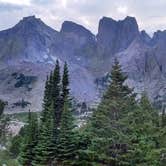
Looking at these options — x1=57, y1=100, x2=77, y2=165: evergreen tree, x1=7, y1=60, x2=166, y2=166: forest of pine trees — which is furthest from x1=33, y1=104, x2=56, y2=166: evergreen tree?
x1=7, y1=60, x2=166, y2=166: forest of pine trees

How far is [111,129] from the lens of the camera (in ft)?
147

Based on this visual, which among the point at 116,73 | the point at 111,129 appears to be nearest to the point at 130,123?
the point at 111,129

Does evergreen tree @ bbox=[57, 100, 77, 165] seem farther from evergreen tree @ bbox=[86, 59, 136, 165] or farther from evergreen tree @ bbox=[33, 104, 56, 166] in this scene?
evergreen tree @ bbox=[86, 59, 136, 165]

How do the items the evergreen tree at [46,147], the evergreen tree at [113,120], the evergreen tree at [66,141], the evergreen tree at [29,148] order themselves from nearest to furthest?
the evergreen tree at [113,120] < the evergreen tree at [66,141] < the evergreen tree at [46,147] < the evergreen tree at [29,148]

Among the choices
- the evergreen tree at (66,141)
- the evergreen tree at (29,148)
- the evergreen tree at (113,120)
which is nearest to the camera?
the evergreen tree at (113,120)

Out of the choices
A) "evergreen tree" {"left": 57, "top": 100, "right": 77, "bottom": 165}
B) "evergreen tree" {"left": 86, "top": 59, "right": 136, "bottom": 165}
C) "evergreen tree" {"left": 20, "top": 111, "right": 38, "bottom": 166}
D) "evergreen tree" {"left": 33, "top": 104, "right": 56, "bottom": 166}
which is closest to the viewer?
"evergreen tree" {"left": 86, "top": 59, "right": 136, "bottom": 165}

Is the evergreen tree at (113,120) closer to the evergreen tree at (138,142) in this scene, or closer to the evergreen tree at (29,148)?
the evergreen tree at (138,142)

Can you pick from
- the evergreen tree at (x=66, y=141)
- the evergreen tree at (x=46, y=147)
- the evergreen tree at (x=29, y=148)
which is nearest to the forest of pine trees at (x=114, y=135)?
the evergreen tree at (x=66, y=141)

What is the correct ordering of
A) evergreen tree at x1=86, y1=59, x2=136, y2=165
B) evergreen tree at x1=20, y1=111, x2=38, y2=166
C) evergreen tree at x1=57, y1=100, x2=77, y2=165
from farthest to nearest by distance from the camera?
evergreen tree at x1=20, y1=111, x2=38, y2=166, evergreen tree at x1=57, y1=100, x2=77, y2=165, evergreen tree at x1=86, y1=59, x2=136, y2=165

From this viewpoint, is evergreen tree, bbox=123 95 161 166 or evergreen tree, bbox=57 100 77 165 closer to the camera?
evergreen tree, bbox=123 95 161 166

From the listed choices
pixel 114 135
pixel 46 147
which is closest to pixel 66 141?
pixel 46 147

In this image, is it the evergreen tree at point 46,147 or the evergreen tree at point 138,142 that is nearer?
the evergreen tree at point 138,142

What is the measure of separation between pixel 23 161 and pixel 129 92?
25.6 m

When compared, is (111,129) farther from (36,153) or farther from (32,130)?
(32,130)
